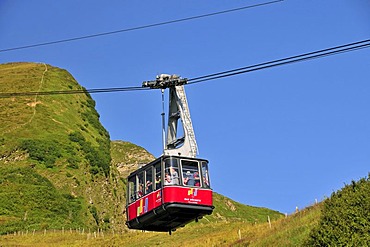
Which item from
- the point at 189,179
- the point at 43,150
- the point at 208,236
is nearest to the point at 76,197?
the point at 43,150

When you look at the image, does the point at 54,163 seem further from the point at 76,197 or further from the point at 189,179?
the point at 189,179

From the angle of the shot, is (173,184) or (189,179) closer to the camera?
(173,184)

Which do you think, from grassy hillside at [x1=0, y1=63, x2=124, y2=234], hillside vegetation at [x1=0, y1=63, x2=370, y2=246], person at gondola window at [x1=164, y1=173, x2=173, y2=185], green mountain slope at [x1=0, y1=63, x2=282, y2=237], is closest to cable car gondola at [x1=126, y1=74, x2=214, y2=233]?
person at gondola window at [x1=164, y1=173, x2=173, y2=185]

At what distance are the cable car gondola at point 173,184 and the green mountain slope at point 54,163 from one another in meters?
38.6

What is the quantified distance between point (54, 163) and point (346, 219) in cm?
6489

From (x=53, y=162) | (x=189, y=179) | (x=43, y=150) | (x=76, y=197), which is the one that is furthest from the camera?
(x=43, y=150)

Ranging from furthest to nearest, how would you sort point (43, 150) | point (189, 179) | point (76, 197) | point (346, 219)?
point (43, 150)
point (76, 197)
point (346, 219)
point (189, 179)

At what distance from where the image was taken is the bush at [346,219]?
95.2 ft

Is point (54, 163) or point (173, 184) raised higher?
point (54, 163)

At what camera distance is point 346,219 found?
29922 mm

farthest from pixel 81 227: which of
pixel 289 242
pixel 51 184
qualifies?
pixel 289 242

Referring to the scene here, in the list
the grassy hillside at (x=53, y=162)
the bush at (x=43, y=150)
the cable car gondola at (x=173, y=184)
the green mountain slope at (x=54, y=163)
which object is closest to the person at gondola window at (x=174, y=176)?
the cable car gondola at (x=173, y=184)

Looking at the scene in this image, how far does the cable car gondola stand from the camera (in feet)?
86.5

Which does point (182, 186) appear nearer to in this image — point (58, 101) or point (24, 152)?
point (24, 152)
